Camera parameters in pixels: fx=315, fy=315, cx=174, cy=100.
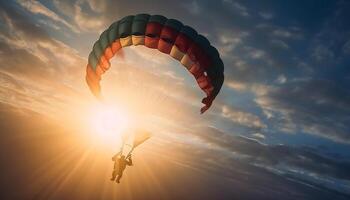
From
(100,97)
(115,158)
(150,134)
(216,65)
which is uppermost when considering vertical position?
(216,65)

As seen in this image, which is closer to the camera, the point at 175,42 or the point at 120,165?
the point at 120,165

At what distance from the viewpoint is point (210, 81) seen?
1759 cm

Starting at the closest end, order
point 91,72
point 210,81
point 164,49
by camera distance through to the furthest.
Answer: point 210,81 < point 164,49 < point 91,72

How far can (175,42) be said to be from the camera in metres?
18.1

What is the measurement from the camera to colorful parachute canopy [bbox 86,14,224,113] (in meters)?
17.6

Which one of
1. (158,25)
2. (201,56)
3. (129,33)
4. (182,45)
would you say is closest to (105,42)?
(129,33)

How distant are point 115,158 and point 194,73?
678cm

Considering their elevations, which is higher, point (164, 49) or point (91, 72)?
point (164, 49)

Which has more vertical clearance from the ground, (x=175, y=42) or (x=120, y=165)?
(x=175, y=42)

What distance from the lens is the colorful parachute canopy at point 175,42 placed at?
57.8ft

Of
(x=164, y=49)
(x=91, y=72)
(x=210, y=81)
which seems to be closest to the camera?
(x=210, y=81)

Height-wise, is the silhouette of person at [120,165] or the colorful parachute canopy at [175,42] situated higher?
the colorful parachute canopy at [175,42]

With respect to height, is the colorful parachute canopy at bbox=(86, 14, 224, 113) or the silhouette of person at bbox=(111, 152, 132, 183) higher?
the colorful parachute canopy at bbox=(86, 14, 224, 113)

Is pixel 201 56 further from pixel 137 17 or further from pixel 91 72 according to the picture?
pixel 91 72
